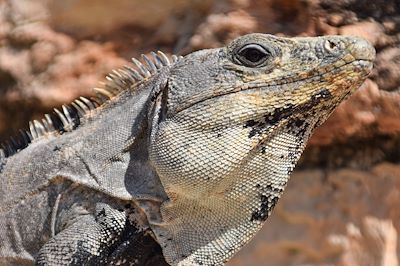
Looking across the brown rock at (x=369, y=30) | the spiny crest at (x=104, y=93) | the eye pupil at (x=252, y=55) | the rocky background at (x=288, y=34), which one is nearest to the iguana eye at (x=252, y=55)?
the eye pupil at (x=252, y=55)

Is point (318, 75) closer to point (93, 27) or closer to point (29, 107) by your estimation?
point (93, 27)

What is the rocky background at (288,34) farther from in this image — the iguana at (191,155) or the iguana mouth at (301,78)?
the iguana mouth at (301,78)

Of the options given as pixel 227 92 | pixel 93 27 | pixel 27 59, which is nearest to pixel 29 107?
pixel 27 59

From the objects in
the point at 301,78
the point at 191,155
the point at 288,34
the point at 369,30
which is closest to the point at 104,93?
the point at 191,155

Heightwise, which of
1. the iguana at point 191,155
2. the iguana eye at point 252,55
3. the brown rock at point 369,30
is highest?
the brown rock at point 369,30

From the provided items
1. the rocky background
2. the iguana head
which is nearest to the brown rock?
the rocky background

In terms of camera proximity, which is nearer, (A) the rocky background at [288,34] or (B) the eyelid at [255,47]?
(B) the eyelid at [255,47]

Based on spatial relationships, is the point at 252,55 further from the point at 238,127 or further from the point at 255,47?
the point at 238,127
